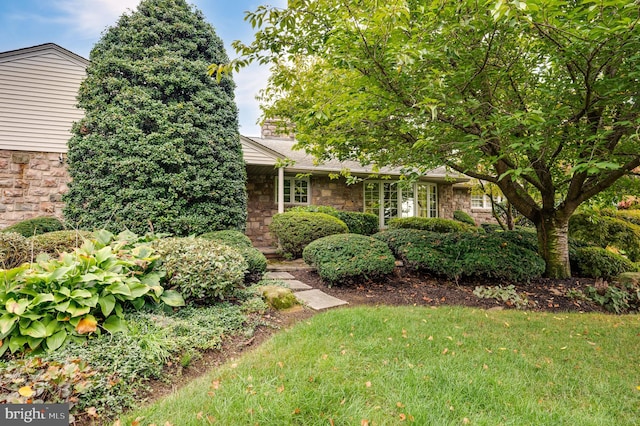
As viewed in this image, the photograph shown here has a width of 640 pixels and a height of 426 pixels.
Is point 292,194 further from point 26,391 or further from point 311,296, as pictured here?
point 26,391

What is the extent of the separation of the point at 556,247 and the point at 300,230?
514 centimetres

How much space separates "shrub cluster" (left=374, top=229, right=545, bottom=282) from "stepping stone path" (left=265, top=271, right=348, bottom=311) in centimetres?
183

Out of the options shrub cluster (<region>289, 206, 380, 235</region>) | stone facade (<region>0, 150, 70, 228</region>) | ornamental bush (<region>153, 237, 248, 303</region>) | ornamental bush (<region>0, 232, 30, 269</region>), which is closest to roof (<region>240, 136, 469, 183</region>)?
shrub cluster (<region>289, 206, 380, 235</region>)

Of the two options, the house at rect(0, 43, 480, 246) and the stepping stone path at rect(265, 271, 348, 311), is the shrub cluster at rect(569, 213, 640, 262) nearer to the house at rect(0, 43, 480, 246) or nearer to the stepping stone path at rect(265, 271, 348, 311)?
the house at rect(0, 43, 480, 246)

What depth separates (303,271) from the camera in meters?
6.07

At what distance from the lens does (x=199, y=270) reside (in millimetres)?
3416

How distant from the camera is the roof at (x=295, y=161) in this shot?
852 cm

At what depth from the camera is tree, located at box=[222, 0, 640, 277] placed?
2635 millimetres

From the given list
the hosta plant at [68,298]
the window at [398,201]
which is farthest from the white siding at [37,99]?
the window at [398,201]

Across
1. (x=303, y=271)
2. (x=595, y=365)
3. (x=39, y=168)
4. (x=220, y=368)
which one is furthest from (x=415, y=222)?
(x=39, y=168)

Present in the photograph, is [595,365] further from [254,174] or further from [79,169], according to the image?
[254,174]

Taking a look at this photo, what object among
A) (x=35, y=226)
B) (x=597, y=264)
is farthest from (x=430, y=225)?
(x=35, y=226)

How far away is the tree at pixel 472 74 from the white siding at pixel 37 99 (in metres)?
7.10

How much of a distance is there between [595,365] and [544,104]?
9.69 ft
